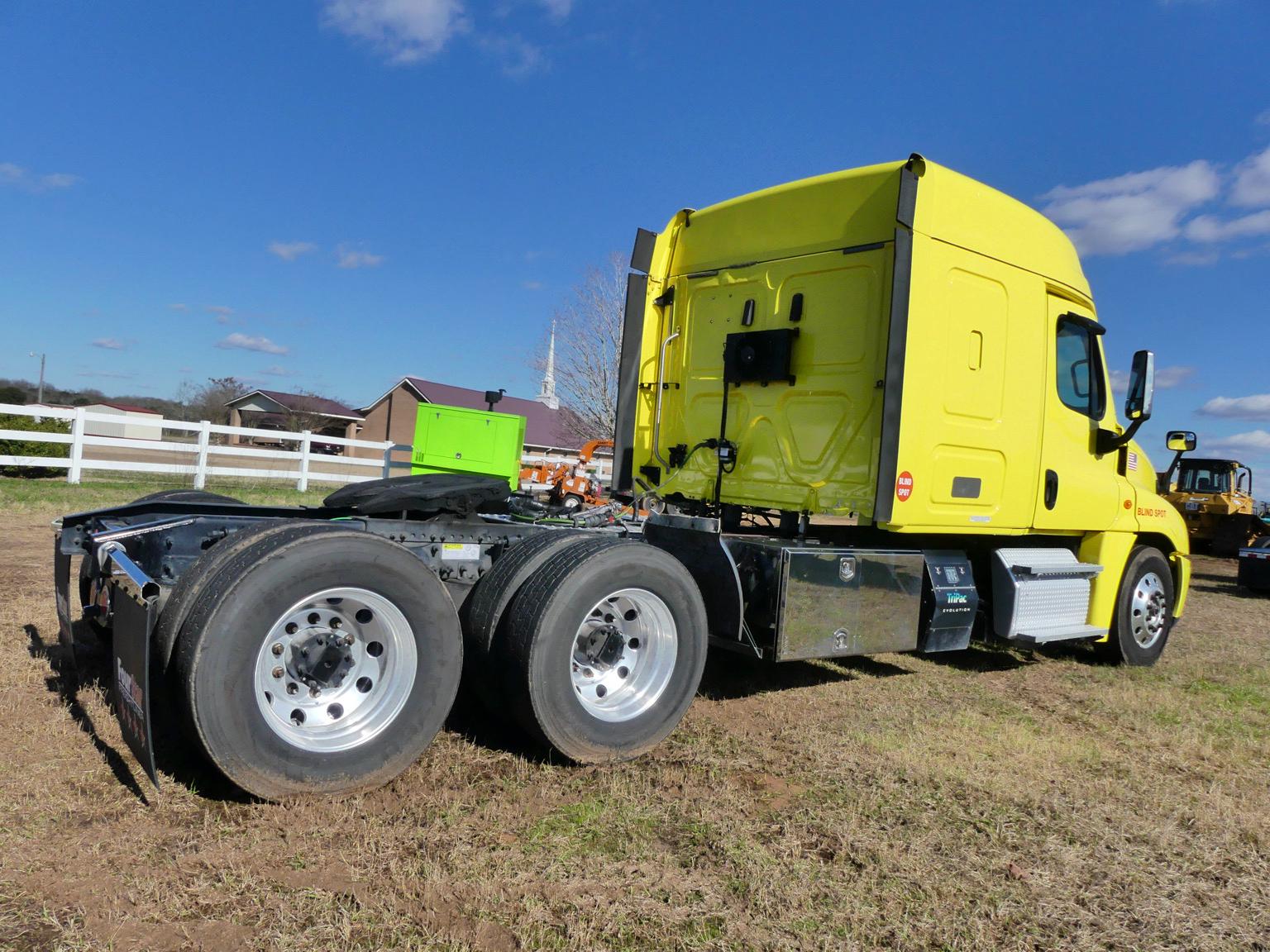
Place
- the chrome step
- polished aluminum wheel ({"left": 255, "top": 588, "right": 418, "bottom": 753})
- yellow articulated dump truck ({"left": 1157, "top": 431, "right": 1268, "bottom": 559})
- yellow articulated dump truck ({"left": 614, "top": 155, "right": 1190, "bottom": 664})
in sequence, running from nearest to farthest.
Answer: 1. polished aluminum wheel ({"left": 255, "top": 588, "right": 418, "bottom": 753})
2. yellow articulated dump truck ({"left": 614, "top": 155, "right": 1190, "bottom": 664})
3. the chrome step
4. yellow articulated dump truck ({"left": 1157, "top": 431, "right": 1268, "bottom": 559})

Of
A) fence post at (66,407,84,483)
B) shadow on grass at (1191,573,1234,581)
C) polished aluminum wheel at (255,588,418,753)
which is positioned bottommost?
polished aluminum wheel at (255,588,418,753)

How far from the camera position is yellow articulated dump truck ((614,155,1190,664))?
477 centimetres

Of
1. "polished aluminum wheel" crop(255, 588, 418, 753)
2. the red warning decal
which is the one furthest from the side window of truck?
"polished aluminum wheel" crop(255, 588, 418, 753)

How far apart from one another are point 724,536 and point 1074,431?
282 cm

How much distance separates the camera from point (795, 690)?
5.47 meters

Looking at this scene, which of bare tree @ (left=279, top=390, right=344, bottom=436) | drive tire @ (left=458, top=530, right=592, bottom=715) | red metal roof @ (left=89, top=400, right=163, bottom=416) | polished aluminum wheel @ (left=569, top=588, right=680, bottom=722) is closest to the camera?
drive tire @ (left=458, top=530, right=592, bottom=715)

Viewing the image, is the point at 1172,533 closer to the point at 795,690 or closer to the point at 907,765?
the point at 795,690

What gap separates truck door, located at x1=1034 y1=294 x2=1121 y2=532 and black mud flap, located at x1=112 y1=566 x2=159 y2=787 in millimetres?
5159

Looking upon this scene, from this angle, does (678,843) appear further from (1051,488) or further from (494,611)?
(1051,488)

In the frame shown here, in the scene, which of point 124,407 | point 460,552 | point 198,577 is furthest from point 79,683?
point 124,407

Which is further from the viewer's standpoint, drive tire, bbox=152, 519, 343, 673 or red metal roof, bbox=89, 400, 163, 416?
red metal roof, bbox=89, 400, 163, 416

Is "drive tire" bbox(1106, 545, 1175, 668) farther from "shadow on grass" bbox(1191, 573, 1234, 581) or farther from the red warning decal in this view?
"shadow on grass" bbox(1191, 573, 1234, 581)

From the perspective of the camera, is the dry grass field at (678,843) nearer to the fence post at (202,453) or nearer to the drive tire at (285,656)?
the drive tire at (285,656)

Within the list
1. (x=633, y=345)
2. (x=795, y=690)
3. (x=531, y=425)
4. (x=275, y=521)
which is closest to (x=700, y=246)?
(x=633, y=345)
